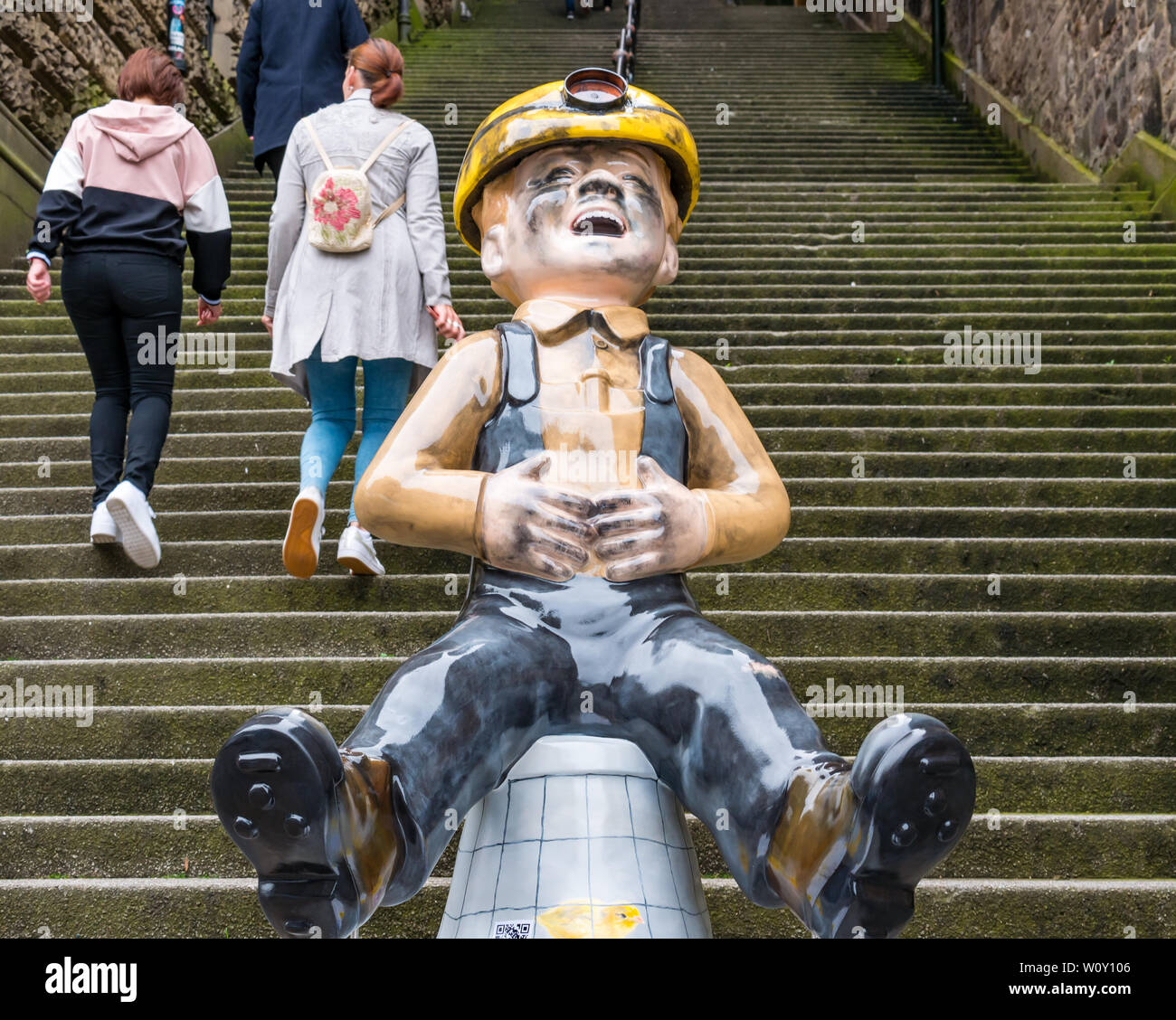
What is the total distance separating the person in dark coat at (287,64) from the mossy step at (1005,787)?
2911 mm

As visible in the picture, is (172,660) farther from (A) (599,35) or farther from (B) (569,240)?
(A) (599,35)

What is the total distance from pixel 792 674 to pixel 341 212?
1785mm

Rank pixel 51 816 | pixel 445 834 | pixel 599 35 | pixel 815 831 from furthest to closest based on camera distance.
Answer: pixel 599 35, pixel 51 816, pixel 445 834, pixel 815 831

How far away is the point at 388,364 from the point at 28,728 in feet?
4.46

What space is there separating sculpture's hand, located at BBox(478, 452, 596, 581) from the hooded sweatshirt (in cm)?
229

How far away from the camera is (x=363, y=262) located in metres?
3.72

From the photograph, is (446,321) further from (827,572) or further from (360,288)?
(827,572)

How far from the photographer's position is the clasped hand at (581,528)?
209 centimetres

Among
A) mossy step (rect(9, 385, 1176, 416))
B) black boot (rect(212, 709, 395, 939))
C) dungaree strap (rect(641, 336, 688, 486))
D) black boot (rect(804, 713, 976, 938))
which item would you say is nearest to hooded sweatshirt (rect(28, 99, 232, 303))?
mossy step (rect(9, 385, 1176, 416))

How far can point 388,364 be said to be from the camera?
149 inches

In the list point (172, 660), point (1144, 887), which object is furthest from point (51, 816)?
point (1144, 887)

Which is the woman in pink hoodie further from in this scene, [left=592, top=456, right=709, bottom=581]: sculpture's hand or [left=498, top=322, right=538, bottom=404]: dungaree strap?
[left=592, top=456, right=709, bottom=581]: sculpture's hand

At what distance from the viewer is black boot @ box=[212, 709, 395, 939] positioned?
4.96 feet

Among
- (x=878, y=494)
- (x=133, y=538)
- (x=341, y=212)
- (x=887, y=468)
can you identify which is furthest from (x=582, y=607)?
(x=887, y=468)
